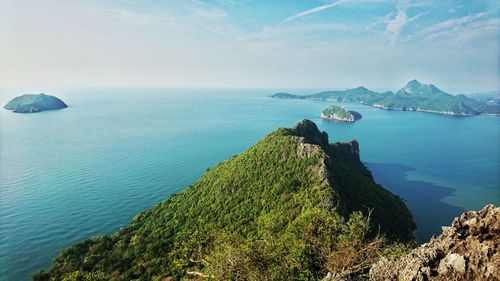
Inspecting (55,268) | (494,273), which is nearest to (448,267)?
(494,273)

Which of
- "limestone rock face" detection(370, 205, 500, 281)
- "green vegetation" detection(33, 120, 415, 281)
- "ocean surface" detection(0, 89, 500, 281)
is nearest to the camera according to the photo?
"limestone rock face" detection(370, 205, 500, 281)

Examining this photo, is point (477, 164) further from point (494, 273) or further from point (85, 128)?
point (85, 128)

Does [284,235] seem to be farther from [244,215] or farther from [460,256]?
[244,215]

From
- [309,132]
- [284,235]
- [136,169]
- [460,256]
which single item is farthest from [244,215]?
[136,169]

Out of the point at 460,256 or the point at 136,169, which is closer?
the point at 460,256

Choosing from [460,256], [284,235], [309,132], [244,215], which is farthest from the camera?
[309,132]

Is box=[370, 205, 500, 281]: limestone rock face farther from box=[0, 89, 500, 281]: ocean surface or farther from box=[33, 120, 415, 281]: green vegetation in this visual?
box=[0, 89, 500, 281]: ocean surface

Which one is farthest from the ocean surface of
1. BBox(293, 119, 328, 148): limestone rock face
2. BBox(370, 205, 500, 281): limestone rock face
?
BBox(370, 205, 500, 281): limestone rock face
